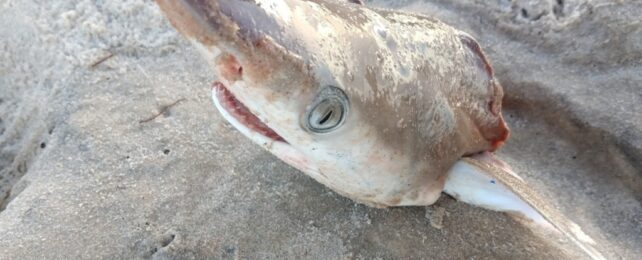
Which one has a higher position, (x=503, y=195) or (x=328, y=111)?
(x=328, y=111)

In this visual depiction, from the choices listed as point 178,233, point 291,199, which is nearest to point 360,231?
point 291,199

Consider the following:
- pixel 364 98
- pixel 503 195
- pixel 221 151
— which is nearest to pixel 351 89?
pixel 364 98

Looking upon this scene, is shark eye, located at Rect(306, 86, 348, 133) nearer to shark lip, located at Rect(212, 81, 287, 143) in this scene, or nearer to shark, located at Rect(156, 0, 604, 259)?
shark, located at Rect(156, 0, 604, 259)

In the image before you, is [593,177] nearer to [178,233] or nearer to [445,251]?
[445,251]

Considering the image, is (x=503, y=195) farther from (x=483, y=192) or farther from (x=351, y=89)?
(x=351, y=89)

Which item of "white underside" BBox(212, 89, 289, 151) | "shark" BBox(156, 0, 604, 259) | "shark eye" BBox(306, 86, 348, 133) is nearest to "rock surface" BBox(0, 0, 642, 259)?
"shark" BBox(156, 0, 604, 259)

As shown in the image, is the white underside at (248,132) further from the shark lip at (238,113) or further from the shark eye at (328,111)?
the shark eye at (328,111)

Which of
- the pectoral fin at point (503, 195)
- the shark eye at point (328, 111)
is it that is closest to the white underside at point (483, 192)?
the pectoral fin at point (503, 195)
